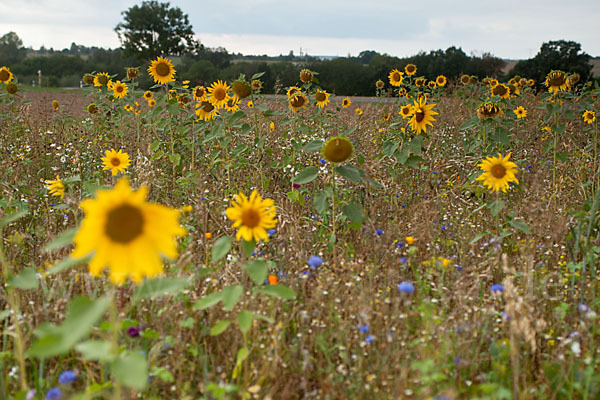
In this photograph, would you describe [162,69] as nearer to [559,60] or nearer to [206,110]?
[206,110]

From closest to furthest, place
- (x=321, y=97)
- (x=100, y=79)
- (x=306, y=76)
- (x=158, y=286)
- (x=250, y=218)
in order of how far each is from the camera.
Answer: (x=158, y=286) → (x=250, y=218) → (x=306, y=76) → (x=321, y=97) → (x=100, y=79)

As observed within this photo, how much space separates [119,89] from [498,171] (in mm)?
4478

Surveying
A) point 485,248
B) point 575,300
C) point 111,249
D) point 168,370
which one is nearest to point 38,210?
point 168,370

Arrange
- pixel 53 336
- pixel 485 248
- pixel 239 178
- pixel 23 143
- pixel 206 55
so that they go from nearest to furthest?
pixel 53 336
pixel 485 248
pixel 239 178
pixel 23 143
pixel 206 55

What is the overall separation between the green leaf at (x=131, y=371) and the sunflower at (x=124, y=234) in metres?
0.22

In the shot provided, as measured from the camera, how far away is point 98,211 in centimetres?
109

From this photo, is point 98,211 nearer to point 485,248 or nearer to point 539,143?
point 485,248

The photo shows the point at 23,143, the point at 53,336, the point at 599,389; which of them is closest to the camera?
the point at 53,336

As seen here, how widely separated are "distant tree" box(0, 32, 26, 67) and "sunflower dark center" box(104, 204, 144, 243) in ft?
209

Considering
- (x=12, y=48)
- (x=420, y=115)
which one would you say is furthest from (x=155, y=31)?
(x=420, y=115)

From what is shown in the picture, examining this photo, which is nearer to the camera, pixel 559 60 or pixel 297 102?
pixel 297 102

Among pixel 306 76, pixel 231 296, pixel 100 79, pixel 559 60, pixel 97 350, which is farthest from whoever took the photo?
pixel 559 60

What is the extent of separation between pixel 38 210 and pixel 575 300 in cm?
337

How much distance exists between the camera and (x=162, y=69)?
4.39 meters
